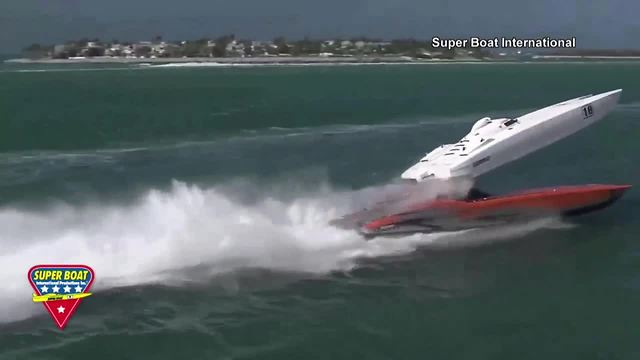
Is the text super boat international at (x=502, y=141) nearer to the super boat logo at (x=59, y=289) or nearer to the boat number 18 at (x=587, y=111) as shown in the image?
the boat number 18 at (x=587, y=111)

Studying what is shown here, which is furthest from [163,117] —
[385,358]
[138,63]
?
[138,63]

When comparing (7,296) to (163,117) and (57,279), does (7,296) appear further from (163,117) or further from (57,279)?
(163,117)

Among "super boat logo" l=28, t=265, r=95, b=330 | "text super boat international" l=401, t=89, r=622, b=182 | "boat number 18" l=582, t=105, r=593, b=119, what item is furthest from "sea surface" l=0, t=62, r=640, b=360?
"boat number 18" l=582, t=105, r=593, b=119

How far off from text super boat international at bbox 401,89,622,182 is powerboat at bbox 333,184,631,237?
1.18 meters

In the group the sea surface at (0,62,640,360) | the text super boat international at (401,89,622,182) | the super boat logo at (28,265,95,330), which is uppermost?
the text super boat international at (401,89,622,182)

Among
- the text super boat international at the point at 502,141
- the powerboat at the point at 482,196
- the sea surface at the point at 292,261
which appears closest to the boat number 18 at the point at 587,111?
the text super boat international at the point at 502,141

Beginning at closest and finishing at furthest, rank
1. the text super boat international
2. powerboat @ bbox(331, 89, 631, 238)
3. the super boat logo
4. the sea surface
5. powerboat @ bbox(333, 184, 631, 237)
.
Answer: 1. the super boat logo
2. the sea surface
3. powerboat @ bbox(333, 184, 631, 237)
4. powerboat @ bbox(331, 89, 631, 238)
5. the text super boat international

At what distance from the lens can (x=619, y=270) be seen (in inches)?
831

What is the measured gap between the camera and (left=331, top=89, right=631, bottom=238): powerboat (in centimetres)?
2438

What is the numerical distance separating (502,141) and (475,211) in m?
3.83

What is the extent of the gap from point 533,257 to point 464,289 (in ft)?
12.4

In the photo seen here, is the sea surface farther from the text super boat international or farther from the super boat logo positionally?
the text super boat international

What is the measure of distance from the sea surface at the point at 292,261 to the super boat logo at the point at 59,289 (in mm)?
443

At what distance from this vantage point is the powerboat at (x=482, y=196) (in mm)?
24375
